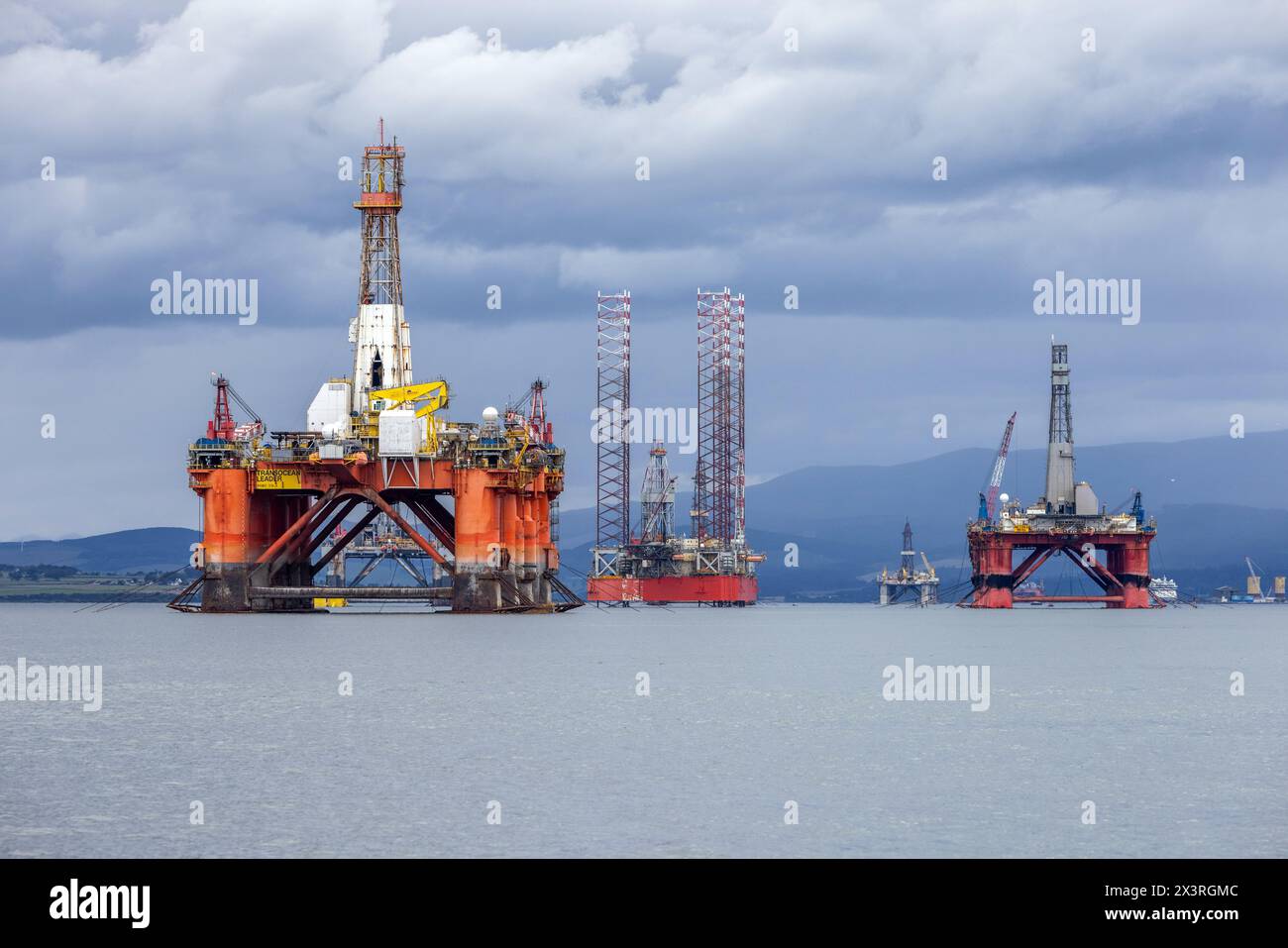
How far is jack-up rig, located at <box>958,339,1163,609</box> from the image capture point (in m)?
145

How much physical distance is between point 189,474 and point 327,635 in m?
16.4

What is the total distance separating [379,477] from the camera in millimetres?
90812

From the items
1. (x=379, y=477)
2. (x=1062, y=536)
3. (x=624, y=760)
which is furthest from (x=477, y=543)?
(x=1062, y=536)

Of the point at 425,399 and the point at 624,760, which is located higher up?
the point at 425,399

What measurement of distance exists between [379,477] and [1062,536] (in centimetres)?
6915

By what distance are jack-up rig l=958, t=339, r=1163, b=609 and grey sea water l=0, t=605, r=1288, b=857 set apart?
241 feet

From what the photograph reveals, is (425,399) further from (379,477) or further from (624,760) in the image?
(624,760)

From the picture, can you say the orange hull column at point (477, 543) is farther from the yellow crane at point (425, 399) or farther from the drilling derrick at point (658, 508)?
the drilling derrick at point (658, 508)

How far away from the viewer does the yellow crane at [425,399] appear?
90.6m

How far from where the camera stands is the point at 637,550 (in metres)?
152

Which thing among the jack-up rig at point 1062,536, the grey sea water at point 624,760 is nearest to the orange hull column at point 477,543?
the grey sea water at point 624,760

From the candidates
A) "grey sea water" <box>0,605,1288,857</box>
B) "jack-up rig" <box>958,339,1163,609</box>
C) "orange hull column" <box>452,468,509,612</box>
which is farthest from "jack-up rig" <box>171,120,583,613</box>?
"jack-up rig" <box>958,339,1163,609</box>
